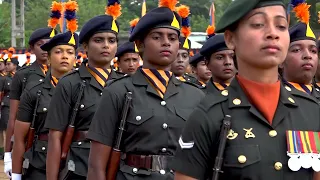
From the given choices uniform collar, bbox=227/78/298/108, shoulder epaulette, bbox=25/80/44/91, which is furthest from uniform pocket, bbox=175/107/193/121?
shoulder epaulette, bbox=25/80/44/91

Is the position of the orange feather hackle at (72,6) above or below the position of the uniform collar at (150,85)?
above

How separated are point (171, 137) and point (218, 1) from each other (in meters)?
64.0

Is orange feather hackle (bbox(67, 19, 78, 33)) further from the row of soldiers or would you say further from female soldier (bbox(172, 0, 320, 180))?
female soldier (bbox(172, 0, 320, 180))

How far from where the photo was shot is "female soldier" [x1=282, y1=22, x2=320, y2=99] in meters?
5.54

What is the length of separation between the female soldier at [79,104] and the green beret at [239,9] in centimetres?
298

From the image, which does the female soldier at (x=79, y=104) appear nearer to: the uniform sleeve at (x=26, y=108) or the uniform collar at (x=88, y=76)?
the uniform collar at (x=88, y=76)

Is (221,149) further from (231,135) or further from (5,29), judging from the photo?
(5,29)

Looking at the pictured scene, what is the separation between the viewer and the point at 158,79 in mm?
4855

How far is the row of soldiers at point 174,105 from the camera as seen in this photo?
303cm

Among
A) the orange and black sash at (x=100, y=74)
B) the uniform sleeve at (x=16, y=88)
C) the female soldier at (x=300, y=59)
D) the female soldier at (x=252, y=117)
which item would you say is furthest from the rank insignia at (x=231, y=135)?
the uniform sleeve at (x=16, y=88)

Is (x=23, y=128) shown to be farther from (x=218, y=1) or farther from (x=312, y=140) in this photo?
(x=218, y=1)

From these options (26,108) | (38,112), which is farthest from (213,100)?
(26,108)

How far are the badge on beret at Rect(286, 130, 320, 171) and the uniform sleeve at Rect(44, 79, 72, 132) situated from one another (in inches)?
126

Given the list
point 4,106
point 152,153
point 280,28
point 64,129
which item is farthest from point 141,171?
point 4,106
